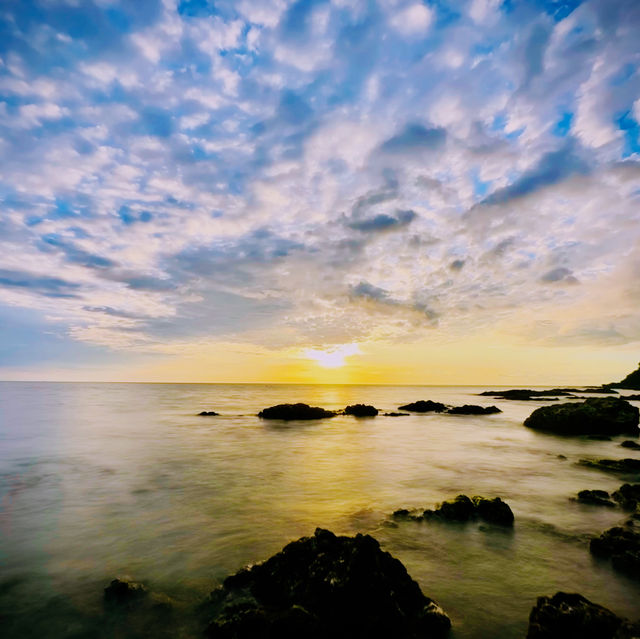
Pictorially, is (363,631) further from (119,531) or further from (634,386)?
(634,386)

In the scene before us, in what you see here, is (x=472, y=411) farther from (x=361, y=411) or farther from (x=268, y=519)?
(x=268, y=519)

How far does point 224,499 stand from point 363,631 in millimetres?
8355

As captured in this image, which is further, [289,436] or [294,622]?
[289,436]

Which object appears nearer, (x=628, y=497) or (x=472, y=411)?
(x=628, y=497)


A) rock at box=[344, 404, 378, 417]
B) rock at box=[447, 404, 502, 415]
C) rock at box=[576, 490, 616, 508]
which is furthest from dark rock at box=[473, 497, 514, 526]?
rock at box=[447, 404, 502, 415]

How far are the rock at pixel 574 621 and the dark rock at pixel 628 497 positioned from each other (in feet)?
27.8

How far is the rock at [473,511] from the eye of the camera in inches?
388

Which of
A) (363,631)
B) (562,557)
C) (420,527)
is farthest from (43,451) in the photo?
(562,557)

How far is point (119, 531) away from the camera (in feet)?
31.1

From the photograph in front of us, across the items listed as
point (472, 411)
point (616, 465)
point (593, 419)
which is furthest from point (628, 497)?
point (472, 411)

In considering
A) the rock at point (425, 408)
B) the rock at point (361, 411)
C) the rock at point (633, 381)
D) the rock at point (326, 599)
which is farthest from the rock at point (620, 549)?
the rock at point (633, 381)

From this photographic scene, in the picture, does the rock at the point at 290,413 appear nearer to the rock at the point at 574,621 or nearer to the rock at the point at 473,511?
the rock at the point at 473,511

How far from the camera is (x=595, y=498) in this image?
11602 mm

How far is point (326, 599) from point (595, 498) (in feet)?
35.0
